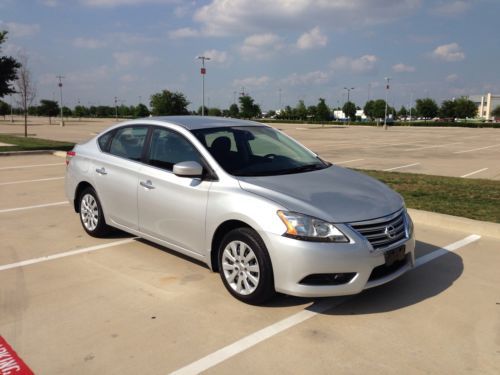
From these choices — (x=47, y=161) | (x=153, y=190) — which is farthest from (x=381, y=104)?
(x=153, y=190)

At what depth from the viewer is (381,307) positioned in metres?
3.94

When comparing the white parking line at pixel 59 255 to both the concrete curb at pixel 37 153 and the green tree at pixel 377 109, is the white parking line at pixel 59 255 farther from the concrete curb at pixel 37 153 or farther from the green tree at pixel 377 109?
the green tree at pixel 377 109

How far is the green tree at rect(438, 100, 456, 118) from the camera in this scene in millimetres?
94562

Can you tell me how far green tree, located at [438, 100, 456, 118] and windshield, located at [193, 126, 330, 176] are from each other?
99160mm

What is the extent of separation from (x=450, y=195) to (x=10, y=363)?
7.49 meters

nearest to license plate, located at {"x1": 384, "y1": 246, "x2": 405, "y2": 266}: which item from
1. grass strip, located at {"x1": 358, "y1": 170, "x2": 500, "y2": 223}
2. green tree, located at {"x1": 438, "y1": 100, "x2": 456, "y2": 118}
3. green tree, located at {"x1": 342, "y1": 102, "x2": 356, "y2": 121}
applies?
grass strip, located at {"x1": 358, "y1": 170, "x2": 500, "y2": 223}

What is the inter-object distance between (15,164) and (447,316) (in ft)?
43.8

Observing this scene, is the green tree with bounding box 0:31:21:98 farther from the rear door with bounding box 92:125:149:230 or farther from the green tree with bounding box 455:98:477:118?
the green tree with bounding box 455:98:477:118

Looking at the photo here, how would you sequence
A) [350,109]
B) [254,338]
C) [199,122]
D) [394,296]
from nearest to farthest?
[254,338] < [394,296] < [199,122] < [350,109]

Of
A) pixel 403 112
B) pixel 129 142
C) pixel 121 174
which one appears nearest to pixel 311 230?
pixel 121 174

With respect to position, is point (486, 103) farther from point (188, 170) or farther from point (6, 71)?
point (188, 170)

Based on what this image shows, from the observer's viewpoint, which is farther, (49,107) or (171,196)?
(49,107)

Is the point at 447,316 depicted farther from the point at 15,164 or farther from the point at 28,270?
the point at 15,164

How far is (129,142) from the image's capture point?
542 cm
